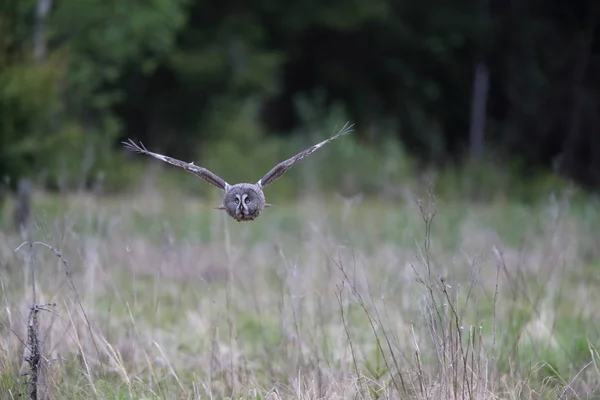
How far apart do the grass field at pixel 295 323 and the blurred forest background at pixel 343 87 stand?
445cm

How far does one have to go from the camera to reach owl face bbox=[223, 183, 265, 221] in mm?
3660

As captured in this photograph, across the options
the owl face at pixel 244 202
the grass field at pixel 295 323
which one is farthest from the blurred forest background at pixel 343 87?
the owl face at pixel 244 202

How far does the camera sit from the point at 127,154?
17.5m

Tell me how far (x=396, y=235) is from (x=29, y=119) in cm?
409

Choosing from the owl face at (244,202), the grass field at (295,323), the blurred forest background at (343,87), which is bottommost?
the grass field at (295,323)

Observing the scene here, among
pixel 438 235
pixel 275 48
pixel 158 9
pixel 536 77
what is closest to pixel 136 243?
pixel 438 235

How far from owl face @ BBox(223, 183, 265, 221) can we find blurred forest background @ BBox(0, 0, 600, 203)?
7.47 m

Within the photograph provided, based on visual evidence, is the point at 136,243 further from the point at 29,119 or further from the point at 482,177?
the point at 482,177

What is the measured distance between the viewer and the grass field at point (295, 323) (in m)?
4.59

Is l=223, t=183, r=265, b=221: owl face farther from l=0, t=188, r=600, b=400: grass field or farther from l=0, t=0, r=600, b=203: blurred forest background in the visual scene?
l=0, t=0, r=600, b=203: blurred forest background

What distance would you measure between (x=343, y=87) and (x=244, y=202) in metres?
19.8

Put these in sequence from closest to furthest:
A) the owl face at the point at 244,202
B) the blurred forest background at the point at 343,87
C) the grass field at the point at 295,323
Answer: the owl face at the point at 244,202, the grass field at the point at 295,323, the blurred forest background at the point at 343,87

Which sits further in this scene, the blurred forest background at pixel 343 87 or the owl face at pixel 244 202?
the blurred forest background at pixel 343 87

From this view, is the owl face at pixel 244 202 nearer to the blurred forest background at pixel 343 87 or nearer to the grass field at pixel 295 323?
the grass field at pixel 295 323
